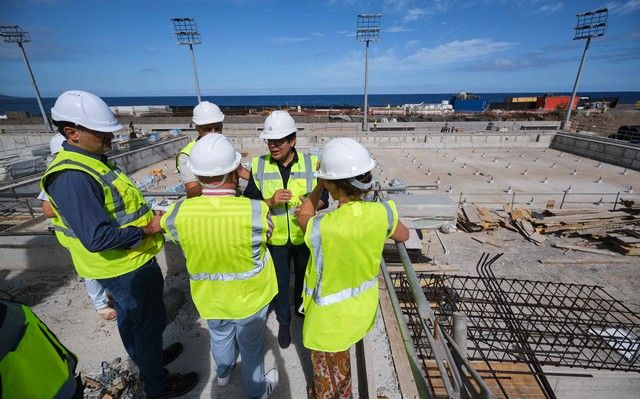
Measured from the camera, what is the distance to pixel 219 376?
284 cm

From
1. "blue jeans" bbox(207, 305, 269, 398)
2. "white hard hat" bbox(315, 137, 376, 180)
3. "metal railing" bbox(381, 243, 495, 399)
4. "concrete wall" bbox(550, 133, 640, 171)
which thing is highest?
"white hard hat" bbox(315, 137, 376, 180)

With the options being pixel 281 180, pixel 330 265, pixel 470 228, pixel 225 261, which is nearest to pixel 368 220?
pixel 330 265

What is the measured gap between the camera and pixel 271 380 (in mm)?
2912

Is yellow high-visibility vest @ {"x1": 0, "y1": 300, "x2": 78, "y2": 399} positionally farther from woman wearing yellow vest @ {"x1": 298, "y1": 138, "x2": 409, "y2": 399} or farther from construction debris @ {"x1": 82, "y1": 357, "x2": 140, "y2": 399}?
construction debris @ {"x1": 82, "y1": 357, "x2": 140, "y2": 399}

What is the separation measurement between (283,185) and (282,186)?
0.02 m

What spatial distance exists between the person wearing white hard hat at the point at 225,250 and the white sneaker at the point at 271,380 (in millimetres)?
252

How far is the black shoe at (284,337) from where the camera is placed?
3.37 meters

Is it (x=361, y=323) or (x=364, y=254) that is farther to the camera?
(x=361, y=323)

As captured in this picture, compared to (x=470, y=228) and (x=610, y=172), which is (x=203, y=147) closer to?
(x=470, y=228)

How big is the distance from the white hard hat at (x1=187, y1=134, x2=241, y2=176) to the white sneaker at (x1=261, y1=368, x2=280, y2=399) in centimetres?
211

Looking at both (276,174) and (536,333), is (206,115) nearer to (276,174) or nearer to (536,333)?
(276,174)

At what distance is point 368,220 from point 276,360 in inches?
88.4

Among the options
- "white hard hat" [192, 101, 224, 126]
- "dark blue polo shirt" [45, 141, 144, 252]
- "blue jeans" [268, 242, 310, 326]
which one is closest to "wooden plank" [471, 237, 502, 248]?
"blue jeans" [268, 242, 310, 326]

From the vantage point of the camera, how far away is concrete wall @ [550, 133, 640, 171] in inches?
671
